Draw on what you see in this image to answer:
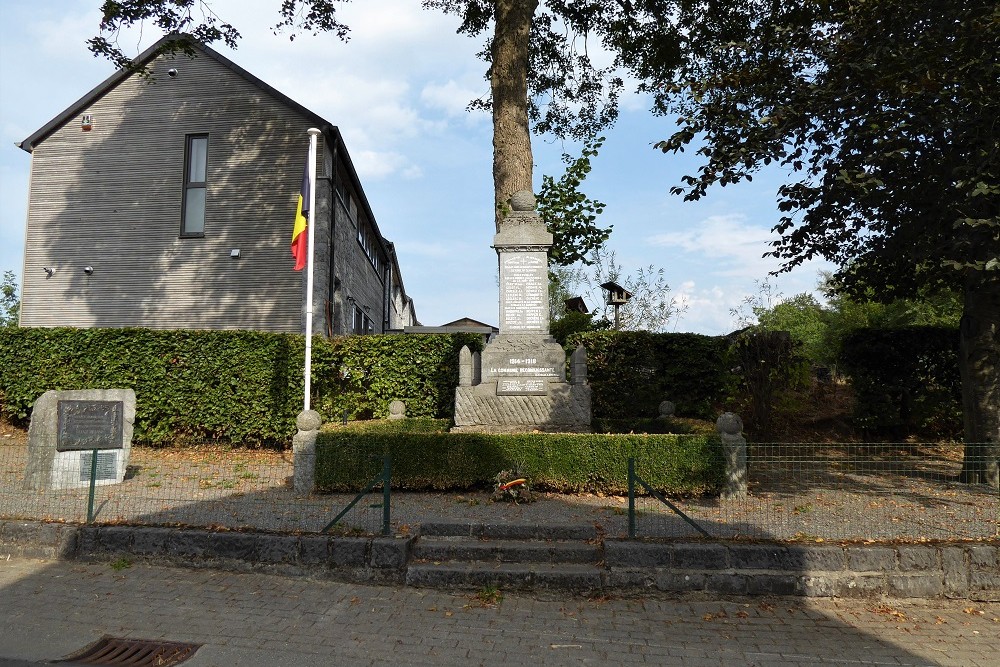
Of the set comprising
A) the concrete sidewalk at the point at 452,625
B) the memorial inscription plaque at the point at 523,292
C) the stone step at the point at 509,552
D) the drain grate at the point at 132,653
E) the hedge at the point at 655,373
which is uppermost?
the memorial inscription plaque at the point at 523,292

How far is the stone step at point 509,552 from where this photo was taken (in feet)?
19.1

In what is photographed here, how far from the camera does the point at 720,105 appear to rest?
8.56 metres

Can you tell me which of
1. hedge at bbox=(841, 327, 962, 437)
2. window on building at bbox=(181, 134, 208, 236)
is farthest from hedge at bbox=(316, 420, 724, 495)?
window on building at bbox=(181, 134, 208, 236)

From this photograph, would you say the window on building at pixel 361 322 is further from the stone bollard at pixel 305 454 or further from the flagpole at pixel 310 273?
the stone bollard at pixel 305 454

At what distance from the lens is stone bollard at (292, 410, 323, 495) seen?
8.02 metres

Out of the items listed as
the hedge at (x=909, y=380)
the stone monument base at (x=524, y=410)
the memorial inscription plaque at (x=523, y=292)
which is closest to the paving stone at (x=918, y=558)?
the stone monument base at (x=524, y=410)

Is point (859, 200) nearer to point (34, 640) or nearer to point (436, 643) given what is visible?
point (436, 643)

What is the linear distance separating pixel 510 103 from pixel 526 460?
29.5 feet

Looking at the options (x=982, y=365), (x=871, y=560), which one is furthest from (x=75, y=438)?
(x=982, y=365)

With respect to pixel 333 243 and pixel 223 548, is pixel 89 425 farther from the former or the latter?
pixel 333 243

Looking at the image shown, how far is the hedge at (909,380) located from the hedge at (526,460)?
7597mm

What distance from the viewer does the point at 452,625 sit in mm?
4824

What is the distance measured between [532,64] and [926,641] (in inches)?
694

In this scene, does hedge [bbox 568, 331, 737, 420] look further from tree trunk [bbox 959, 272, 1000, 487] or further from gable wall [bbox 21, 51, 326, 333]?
gable wall [bbox 21, 51, 326, 333]
